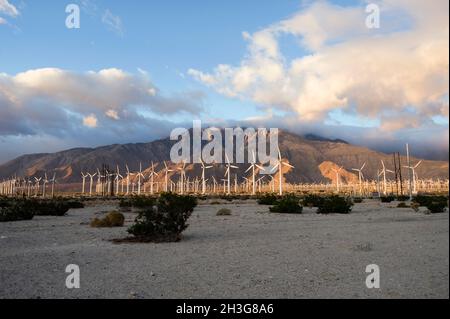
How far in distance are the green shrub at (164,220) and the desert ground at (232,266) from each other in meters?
0.69

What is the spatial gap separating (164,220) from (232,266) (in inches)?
265

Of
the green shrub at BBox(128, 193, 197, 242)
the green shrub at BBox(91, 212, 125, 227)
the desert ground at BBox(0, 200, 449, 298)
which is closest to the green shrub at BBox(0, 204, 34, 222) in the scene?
the green shrub at BBox(91, 212, 125, 227)

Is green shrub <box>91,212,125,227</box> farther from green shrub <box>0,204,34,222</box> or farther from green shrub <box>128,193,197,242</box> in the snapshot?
green shrub <box>0,204,34,222</box>

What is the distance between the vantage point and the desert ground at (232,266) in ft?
25.1

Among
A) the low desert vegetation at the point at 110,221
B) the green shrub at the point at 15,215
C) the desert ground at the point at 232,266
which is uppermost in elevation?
the green shrub at the point at 15,215

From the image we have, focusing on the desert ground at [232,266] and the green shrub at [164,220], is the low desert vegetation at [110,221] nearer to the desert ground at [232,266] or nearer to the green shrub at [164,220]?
the desert ground at [232,266]

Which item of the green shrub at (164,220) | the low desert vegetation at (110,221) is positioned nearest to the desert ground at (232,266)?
the green shrub at (164,220)

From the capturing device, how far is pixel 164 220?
16.4 meters

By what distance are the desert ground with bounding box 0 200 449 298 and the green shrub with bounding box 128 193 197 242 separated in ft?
2.25

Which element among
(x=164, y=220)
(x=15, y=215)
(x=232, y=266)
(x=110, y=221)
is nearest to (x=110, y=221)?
(x=110, y=221)

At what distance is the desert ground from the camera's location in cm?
766

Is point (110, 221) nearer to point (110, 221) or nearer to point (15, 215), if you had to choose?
point (110, 221)
